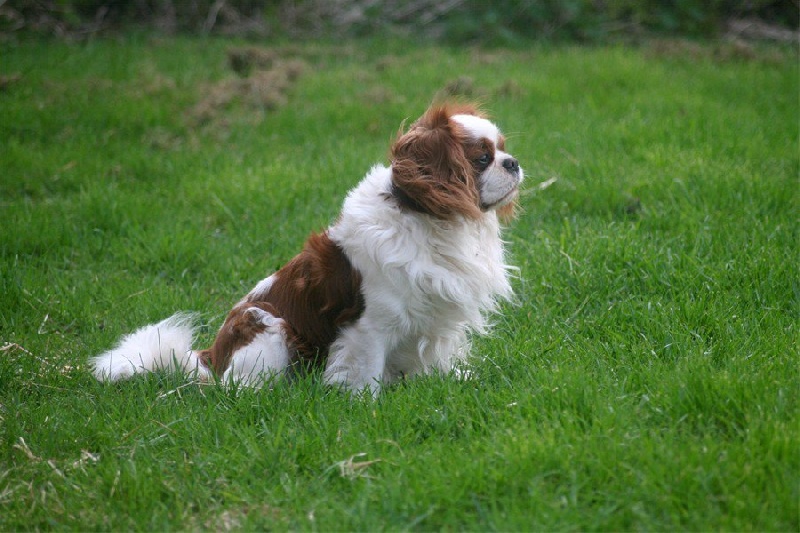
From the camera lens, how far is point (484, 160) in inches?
141

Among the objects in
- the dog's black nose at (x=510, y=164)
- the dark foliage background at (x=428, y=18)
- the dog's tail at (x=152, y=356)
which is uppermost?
the dog's black nose at (x=510, y=164)

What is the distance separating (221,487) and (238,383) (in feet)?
1.98

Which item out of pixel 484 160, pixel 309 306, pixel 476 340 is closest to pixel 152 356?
pixel 309 306

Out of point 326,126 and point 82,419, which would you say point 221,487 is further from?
point 326,126

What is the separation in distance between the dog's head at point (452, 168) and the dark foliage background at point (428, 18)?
20.3 ft

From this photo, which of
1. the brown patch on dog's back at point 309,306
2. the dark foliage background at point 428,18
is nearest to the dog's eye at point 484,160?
the brown patch on dog's back at point 309,306

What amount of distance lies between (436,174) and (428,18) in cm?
742

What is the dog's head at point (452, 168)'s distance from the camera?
3.45m

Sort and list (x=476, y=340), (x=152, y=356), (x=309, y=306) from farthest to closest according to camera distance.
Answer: (x=476, y=340) < (x=152, y=356) < (x=309, y=306)

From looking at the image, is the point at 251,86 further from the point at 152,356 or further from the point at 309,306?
the point at 309,306

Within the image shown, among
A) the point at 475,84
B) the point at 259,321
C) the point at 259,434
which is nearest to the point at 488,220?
the point at 259,321

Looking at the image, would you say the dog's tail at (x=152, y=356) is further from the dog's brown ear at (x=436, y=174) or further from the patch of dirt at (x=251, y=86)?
the patch of dirt at (x=251, y=86)

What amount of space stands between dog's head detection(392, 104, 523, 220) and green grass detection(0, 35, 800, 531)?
0.69m

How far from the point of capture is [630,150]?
20.0ft
